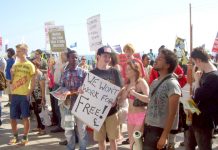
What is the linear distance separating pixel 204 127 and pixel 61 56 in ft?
14.2

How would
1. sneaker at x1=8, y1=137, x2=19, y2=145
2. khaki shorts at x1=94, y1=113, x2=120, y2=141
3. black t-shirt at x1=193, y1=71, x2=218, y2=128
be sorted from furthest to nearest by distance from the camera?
sneaker at x1=8, y1=137, x2=19, y2=145 → khaki shorts at x1=94, y1=113, x2=120, y2=141 → black t-shirt at x1=193, y1=71, x2=218, y2=128

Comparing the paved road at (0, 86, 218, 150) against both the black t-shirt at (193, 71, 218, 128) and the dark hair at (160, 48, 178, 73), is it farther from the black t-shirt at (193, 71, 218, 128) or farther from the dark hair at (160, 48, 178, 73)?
the dark hair at (160, 48, 178, 73)

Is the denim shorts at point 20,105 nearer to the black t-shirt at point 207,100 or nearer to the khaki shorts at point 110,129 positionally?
the khaki shorts at point 110,129

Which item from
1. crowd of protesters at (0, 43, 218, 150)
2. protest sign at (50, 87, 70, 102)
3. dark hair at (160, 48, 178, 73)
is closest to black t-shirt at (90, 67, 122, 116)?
crowd of protesters at (0, 43, 218, 150)

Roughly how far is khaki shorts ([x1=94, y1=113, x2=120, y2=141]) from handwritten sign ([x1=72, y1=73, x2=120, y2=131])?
0.10 metres

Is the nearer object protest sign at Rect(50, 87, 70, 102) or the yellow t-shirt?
protest sign at Rect(50, 87, 70, 102)

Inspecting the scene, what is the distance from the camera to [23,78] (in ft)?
24.5

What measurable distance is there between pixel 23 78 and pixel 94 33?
80.1 inches

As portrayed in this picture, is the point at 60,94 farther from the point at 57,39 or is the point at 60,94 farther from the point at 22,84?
the point at 57,39

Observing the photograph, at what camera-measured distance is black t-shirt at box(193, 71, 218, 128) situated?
4.69 m

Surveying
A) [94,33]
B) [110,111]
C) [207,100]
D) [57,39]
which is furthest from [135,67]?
[57,39]

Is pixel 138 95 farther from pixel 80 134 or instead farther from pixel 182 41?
pixel 182 41

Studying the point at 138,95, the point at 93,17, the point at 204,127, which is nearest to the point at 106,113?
the point at 138,95

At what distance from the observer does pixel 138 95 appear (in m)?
5.11
